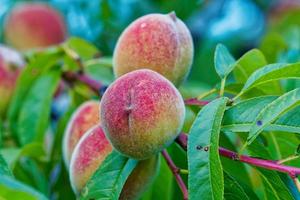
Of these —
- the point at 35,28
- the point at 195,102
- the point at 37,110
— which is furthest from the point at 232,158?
the point at 35,28

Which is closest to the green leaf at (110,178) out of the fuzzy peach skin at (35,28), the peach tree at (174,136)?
the peach tree at (174,136)

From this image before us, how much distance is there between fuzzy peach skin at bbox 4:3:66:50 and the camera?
2074 mm

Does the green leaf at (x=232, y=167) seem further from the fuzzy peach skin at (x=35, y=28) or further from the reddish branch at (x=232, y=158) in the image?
the fuzzy peach skin at (x=35, y=28)

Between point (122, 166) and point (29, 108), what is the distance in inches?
19.6

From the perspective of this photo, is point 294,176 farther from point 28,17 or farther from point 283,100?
point 28,17

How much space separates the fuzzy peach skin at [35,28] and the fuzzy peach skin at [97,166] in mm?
1171

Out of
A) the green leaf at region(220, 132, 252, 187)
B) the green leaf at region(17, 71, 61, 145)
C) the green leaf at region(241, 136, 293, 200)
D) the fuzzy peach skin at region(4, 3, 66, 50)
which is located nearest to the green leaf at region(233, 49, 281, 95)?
the green leaf at region(220, 132, 252, 187)

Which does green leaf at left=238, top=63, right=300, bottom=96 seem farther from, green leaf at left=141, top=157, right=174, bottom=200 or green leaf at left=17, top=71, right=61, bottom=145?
green leaf at left=17, top=71, right=61, bottom=145

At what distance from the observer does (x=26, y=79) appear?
1329 mm

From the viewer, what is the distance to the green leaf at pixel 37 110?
1302 mm

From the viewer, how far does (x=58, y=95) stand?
5.44ft

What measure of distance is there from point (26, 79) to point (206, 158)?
66 centimetres

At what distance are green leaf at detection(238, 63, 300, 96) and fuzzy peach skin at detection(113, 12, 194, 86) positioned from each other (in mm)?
126

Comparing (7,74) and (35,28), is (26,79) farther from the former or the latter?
(35,28)
